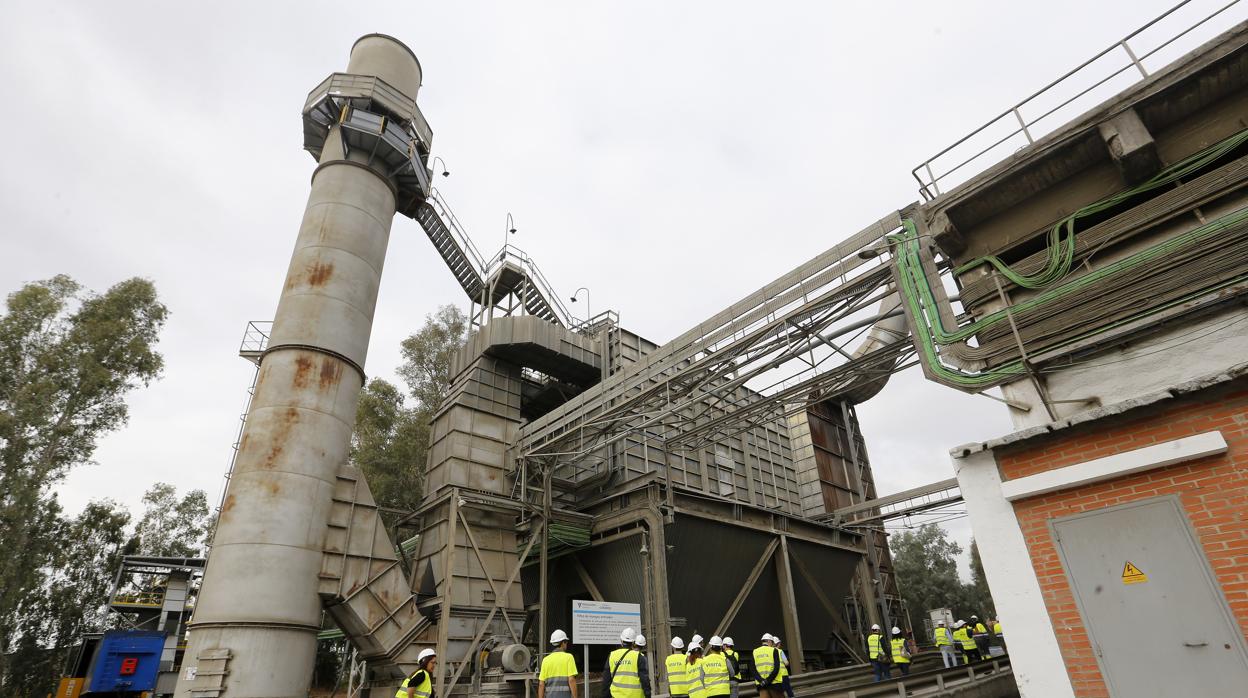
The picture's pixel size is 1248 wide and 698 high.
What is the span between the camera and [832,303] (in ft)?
43.4

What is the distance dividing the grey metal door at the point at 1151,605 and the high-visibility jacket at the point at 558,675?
19.2ft

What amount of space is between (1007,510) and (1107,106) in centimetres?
612

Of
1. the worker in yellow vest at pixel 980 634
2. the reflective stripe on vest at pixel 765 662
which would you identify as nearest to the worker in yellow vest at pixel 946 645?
the worker in yellow vest at pixel 980 634

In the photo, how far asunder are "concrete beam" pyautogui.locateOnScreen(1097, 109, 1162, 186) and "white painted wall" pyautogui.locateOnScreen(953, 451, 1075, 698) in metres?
4.88

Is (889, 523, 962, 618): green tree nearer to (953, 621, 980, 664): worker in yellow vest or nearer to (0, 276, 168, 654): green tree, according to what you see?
(953, 621, 980, 664): worker in yellow vest

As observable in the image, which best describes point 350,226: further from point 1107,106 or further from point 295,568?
point 1107,106

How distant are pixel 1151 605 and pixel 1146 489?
1138mm

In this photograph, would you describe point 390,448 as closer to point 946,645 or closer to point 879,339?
point 879,339

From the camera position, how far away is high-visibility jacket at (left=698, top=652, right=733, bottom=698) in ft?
28.3

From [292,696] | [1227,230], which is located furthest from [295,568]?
[1227,230]

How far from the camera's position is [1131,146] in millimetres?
8773

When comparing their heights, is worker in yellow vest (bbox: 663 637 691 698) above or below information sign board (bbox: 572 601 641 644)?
below

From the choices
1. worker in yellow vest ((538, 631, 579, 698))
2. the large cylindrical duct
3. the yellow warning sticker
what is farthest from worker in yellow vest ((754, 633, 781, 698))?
the large cylindrical duct

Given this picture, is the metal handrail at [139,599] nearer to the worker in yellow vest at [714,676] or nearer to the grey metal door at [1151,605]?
the worker in yellow vest at [714,676]
